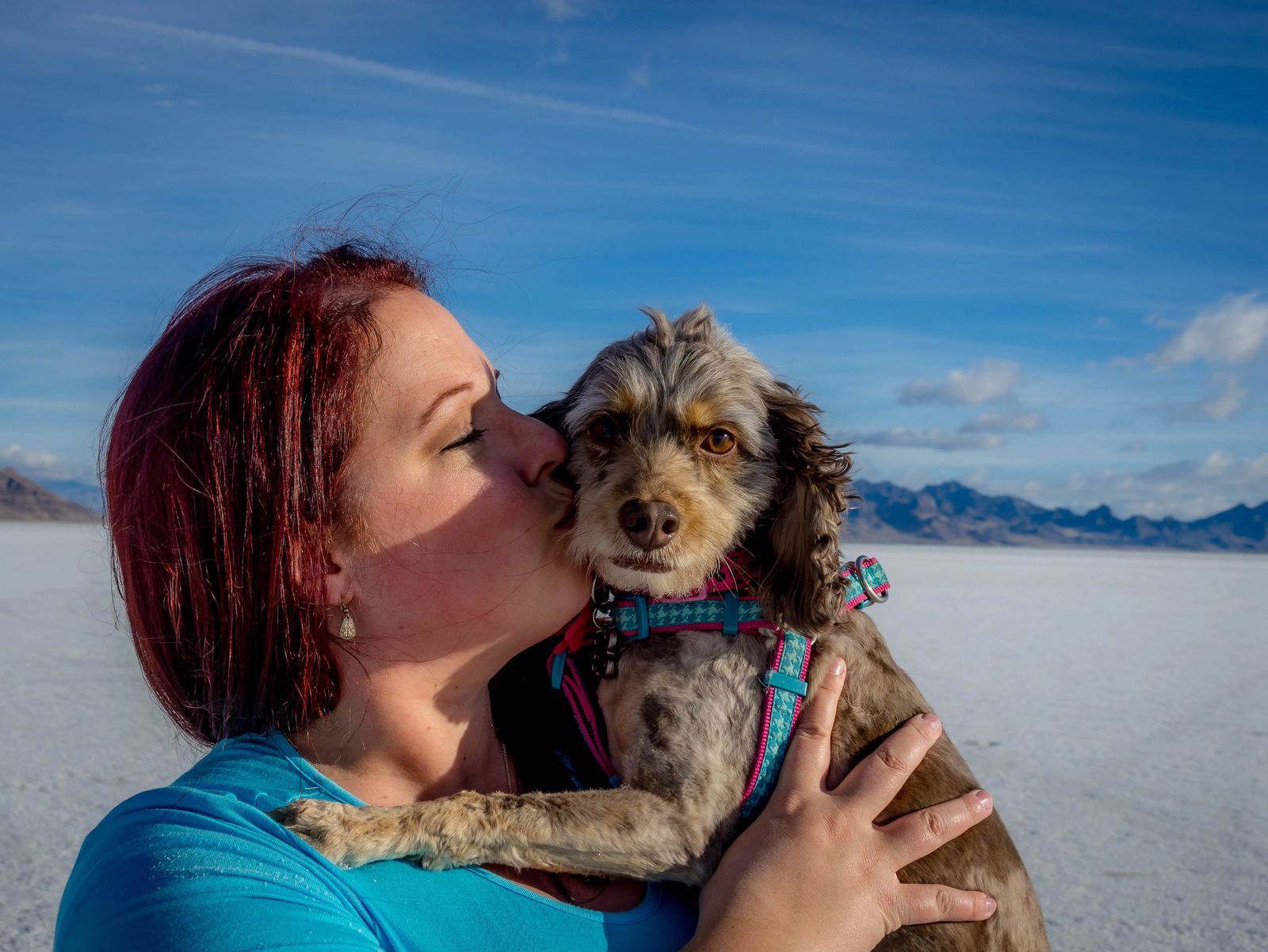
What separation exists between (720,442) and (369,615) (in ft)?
4.15

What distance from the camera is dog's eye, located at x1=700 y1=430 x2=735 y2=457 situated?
321cm

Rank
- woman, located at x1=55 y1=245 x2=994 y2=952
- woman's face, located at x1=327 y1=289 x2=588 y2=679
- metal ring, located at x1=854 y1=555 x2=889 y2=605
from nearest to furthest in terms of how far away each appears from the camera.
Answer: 1. woman, located at x1=55 y1=245 x2=994 y2=952
2. woman's face, located at x1=327 y1=289 x2=588 y2=679
3. metal ring, located at x1=854 y1=555 x2=889 y2=605

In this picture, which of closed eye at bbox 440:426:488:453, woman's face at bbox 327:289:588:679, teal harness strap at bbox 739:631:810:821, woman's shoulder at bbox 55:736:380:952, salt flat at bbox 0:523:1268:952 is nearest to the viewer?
woman's shoulder at bbox 55:736:380:952

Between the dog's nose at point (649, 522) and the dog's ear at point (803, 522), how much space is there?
42cm

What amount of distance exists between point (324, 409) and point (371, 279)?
55 cm

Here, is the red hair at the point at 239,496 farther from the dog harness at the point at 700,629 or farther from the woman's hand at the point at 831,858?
the woman's hand at the point at 831,858

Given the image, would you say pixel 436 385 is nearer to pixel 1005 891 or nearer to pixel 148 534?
pixel 148 534

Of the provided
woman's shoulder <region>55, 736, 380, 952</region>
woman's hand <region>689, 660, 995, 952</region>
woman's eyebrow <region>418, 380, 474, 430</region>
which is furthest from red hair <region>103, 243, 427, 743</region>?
woman's hand <region>689, 660, 995, 952</region>

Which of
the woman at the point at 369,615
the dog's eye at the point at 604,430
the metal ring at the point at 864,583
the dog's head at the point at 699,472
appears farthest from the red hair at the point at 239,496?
the metal ring at the point at 864,583

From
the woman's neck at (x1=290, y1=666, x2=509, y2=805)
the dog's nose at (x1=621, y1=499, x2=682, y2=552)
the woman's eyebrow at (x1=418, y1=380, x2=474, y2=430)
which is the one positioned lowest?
the woman's neck at (x1=290, y1=666, x2=509, y2=805)

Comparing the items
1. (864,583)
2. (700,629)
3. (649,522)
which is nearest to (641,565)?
(649,522)

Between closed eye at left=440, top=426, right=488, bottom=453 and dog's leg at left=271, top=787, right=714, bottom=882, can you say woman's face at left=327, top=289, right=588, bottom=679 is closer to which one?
closed eye at left=440, top=426, right=488, bottom=453

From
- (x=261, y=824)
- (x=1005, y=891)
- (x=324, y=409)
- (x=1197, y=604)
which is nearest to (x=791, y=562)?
(x=1005, y=891)

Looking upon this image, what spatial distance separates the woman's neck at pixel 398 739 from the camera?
8.36ft
